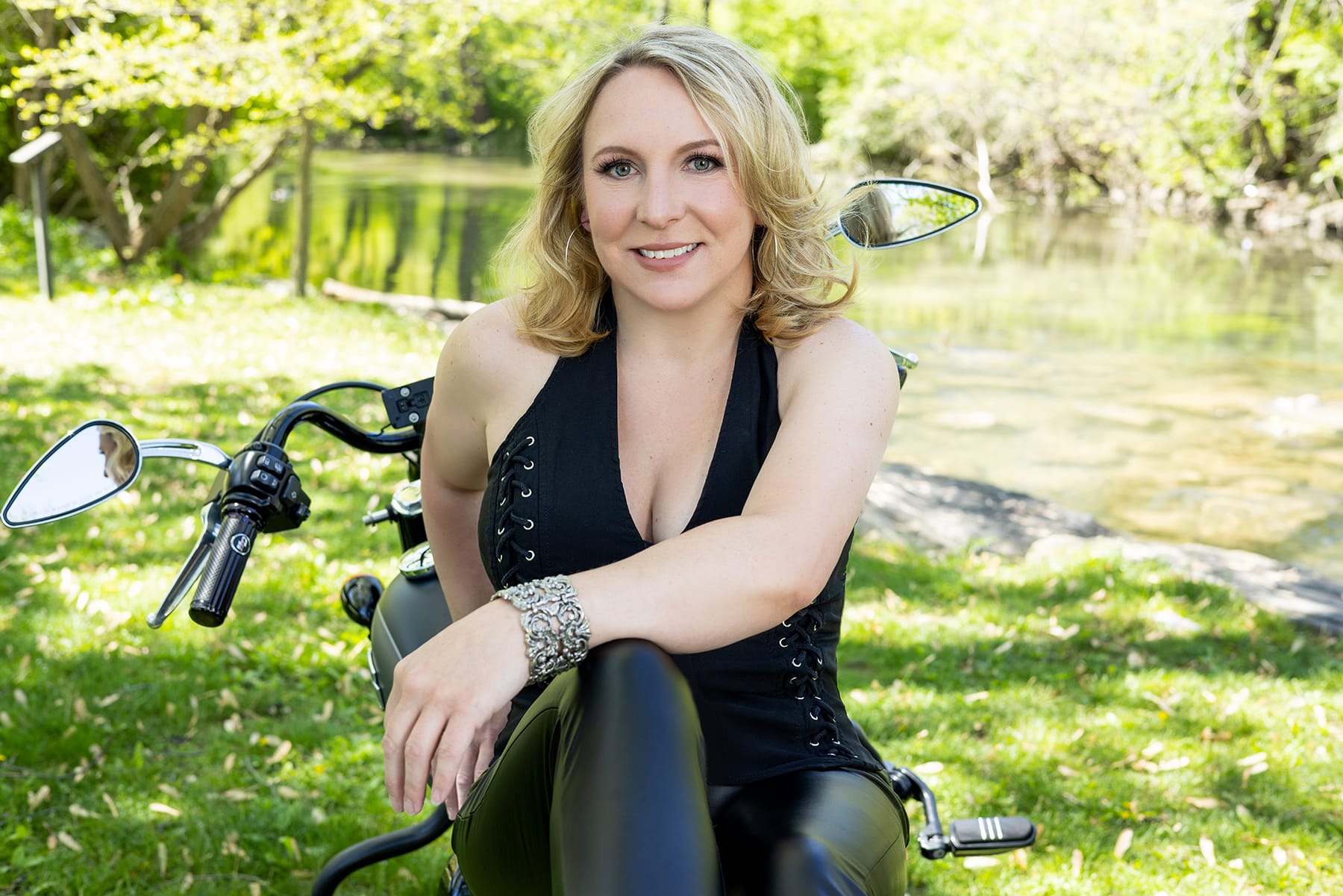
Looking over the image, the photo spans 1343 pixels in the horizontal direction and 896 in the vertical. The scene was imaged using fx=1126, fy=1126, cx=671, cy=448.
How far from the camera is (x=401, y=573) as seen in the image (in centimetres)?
222

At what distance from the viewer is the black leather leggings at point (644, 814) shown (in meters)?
1.28

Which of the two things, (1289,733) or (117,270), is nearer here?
(1289,733)

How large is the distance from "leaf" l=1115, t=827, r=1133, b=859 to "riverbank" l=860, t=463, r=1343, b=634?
7.52 ft

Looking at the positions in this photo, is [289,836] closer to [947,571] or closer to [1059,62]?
[947,571]

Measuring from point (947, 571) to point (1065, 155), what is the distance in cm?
2897

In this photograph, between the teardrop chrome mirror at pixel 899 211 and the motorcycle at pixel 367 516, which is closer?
the motorcycle at pixel 367 516

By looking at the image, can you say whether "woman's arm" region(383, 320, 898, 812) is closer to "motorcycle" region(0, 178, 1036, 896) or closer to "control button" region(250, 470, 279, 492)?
"motorcycle" region(0, 178, 1036, 896)

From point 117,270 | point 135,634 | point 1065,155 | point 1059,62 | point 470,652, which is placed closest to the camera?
point 470,652

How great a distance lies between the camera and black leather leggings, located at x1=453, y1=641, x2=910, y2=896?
4.20ft

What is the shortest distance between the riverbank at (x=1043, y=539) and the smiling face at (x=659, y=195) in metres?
3.89

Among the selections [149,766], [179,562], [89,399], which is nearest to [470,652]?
[149,766]

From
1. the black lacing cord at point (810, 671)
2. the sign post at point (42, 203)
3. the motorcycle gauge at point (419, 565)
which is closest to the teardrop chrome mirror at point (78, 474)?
the motorcycle gauge at point (419, 565)

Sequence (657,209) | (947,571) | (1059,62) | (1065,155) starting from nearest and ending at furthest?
(657,209), (947,571), (1059,62), (1065,155)

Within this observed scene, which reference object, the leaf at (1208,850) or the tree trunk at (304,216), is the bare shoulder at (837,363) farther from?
the tree trunk at (304,216)
